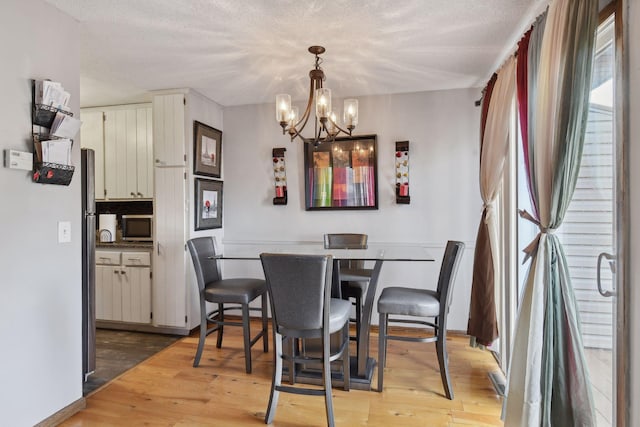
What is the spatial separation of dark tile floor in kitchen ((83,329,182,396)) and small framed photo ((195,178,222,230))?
1.16m

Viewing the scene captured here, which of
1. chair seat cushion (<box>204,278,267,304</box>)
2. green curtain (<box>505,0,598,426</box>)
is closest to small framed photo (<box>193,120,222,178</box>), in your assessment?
chair seat cushion (<box>204,278,267,304</box>)

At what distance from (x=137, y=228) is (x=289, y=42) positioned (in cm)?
257

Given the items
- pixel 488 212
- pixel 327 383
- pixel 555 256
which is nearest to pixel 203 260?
pixel 327 383

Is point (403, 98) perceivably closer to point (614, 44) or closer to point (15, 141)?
point (614, 44)

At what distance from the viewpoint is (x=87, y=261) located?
271cm

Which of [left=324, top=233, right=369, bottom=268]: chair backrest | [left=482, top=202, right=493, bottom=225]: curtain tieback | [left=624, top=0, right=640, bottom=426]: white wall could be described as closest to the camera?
[left=624, top=0, right=640, bottom=426]: white wall

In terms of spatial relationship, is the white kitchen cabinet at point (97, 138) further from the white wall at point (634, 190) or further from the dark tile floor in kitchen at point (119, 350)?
the white wall at point (634, 190)

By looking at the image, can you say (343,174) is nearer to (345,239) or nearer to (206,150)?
(345,239)

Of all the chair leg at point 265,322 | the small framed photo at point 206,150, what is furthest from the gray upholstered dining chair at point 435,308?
the small framed photo at point 206,150

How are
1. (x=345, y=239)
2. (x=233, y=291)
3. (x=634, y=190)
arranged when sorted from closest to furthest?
(x=634, y=190)
(x=233, y=291)
(x=345, y=239)

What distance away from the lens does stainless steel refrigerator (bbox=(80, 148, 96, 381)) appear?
2674 millimetres

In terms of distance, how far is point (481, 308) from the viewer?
2955 mm

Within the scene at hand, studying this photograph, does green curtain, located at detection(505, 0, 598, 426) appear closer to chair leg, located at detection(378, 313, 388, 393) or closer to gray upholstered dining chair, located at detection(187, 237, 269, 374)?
chair leg, located at detection(378, 313, 388, 393)

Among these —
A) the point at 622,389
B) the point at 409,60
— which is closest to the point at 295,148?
the point at 409,60
